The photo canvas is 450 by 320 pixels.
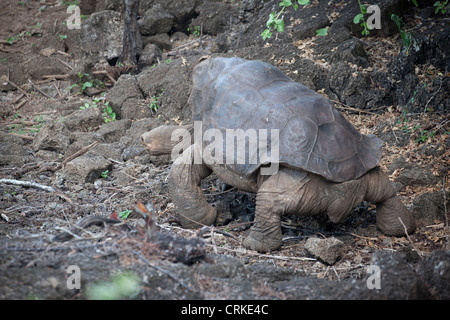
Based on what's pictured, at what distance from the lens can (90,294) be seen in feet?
9.46

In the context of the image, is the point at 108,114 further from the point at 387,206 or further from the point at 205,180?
the point at 387,206

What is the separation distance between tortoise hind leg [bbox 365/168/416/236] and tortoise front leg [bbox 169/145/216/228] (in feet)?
5.62

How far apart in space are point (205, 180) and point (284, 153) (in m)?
2.03

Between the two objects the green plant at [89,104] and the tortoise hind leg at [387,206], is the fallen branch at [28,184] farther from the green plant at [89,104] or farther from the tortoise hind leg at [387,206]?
the tortoise hind leg at [387,206]

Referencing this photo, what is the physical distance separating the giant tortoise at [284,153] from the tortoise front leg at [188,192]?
133 millimetres

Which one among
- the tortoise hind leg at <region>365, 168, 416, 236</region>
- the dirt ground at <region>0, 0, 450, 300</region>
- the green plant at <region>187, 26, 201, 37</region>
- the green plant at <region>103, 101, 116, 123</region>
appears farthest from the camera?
the green plant at <region>187, 26, 201, 37</region>

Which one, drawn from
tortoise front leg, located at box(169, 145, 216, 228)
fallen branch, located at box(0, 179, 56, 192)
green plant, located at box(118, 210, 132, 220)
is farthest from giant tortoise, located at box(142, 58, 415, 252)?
fallen branch, located at box(0, 179, 56, 192)

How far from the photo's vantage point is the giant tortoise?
4410 millimetres

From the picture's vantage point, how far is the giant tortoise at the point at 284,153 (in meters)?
4.41

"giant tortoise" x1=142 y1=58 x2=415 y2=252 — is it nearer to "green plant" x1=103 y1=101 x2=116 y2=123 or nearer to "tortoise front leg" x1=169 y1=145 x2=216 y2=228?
"tortoise front leg" x1=169 y1=145 x2=216 y2=228

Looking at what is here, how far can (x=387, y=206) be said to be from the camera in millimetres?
4828

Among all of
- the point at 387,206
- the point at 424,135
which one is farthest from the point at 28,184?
the point at 424,135
